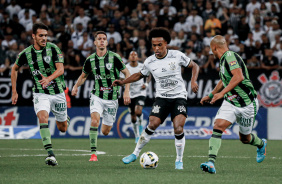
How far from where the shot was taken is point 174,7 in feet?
83.1

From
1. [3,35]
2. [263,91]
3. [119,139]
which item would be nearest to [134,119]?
[119,139]

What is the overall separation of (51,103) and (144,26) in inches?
497

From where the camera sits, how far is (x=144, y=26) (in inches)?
923

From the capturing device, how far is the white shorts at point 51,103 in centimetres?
1096

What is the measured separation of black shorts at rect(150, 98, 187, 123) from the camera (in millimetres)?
9992

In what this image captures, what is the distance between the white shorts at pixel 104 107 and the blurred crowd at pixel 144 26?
8461mm

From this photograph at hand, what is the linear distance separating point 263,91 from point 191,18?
5.47 m

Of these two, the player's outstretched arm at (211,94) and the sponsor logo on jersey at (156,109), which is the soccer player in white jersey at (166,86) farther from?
the player's outstretched arm at (211,94)

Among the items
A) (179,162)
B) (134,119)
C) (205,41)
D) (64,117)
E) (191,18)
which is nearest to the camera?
(179,162)

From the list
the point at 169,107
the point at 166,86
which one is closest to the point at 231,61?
the point at 166,86

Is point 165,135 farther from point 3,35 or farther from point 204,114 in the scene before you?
point 3,35

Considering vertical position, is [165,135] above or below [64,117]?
below

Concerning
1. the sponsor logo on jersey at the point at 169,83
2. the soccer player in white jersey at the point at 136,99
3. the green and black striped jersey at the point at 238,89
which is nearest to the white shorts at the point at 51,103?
the sponsor logo on jersey at the point at 169,83

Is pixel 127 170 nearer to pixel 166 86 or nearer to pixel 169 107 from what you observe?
pixel 169 107
